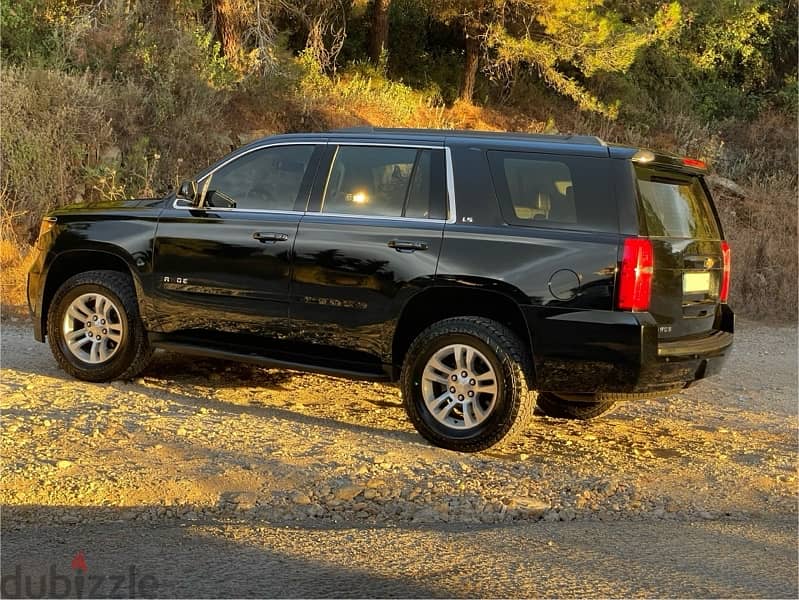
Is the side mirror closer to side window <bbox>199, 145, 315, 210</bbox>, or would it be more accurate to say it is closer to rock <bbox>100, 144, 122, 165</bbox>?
side window <bbox>199, 145, 315, 210</bbox>

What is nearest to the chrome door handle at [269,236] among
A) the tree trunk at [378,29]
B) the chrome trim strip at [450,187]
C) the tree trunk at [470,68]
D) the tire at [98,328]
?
the chrome trim strip at [450,187]

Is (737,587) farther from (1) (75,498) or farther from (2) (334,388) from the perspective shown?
(2) (334,388)

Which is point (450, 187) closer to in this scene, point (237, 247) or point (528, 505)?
point (237, 247)

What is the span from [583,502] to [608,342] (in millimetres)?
1054

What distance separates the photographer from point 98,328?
7.74 metres

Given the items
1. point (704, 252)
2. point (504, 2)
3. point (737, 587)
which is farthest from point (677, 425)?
point (504, 2)

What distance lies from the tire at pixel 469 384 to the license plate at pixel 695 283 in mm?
1091

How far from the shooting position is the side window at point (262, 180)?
707 centimetres

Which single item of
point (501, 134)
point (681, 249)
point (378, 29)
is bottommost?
point (681, 249)

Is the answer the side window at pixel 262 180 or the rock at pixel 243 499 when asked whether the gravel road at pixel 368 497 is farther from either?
the side window at pixel 262 180

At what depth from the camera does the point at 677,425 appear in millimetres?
7395

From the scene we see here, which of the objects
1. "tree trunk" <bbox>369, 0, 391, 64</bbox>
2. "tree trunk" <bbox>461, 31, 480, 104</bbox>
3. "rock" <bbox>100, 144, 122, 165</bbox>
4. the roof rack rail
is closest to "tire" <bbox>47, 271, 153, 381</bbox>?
the roof rack rail

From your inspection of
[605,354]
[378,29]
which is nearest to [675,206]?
[605,354]

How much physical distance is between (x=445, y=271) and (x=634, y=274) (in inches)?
46.9
